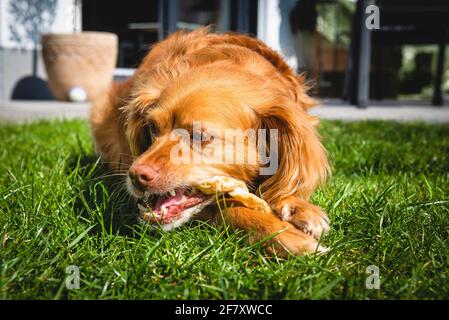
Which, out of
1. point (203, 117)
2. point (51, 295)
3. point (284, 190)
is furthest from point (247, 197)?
point (51, 295)

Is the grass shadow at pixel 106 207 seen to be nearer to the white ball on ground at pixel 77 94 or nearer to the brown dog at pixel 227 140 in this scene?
the brown dog at pixel 227 140

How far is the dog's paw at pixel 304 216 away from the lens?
6.34 ft

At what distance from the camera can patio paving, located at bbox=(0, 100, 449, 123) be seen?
6.14 meters

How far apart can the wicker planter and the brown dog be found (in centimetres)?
475

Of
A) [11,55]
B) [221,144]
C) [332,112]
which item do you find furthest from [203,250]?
[11,55]

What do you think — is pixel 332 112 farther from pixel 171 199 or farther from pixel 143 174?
pixel 143 174

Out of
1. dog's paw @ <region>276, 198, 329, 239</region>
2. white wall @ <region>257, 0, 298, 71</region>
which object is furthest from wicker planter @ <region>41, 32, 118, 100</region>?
dog's paw @ <region>276, 198, 329, 239</region>

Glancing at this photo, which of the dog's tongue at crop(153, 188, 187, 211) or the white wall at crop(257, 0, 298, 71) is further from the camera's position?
the white wall at crop(257, 0, 298, 71)

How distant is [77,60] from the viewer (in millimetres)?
7188

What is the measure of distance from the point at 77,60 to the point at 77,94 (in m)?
A: 0.50

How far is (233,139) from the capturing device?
2.25 meters

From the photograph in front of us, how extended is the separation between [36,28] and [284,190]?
694 centimetres

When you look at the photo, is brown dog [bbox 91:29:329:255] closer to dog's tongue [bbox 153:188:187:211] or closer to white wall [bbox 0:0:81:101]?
dog's tongue [bbox 153:188:187:211]

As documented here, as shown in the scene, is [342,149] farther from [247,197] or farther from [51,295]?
[51,295]
